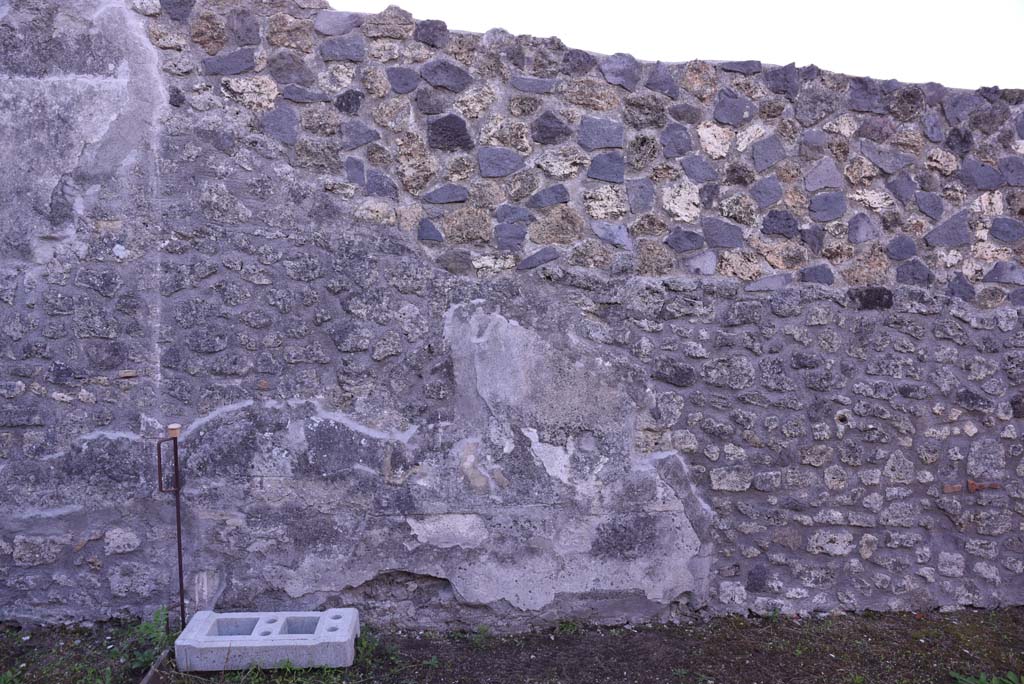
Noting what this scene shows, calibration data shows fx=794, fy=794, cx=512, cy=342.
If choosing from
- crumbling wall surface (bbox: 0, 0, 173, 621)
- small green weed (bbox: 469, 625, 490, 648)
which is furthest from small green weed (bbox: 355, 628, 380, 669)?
crumbling wall surface (bbox: 0, 0, 173, 621)

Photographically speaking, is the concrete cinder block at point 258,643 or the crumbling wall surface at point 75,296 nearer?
the concrete cinder block at point 258,643

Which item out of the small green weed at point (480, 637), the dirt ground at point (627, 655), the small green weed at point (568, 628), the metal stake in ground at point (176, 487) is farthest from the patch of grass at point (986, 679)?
the metal stake in ground at point (176, 487)

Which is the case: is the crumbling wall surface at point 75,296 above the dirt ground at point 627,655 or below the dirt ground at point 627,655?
above

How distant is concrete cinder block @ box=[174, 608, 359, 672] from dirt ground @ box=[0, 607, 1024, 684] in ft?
0.13

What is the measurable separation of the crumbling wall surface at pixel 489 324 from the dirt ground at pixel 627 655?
0.11 meters

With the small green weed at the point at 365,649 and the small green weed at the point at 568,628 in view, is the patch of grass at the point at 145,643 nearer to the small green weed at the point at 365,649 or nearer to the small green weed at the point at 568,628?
the small green weed at the point at 365,649

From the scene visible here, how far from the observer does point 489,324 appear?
10.5ft

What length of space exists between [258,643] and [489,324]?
4.68ft

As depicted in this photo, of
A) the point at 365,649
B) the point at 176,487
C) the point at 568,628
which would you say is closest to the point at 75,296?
the point at 176,487

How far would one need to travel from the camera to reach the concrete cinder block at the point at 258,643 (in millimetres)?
2691

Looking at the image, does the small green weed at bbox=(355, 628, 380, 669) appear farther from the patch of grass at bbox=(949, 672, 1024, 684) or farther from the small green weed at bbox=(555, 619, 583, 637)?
the patch of grass at bbox=(949, 672, 1024, 684)

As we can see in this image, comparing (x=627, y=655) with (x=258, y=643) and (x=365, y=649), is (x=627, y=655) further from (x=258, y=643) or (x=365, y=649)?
(x=258, y=643)

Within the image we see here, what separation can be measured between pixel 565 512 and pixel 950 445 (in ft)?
5.77

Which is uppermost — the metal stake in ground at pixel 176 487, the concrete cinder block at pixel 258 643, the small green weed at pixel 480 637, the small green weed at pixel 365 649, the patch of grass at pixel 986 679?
the metal stake in ground at pixel 176 487
